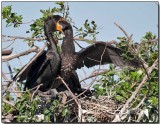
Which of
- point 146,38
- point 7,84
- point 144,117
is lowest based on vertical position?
point 144,117

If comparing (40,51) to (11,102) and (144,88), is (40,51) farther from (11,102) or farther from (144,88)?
(144,88)

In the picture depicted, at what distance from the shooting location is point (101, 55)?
7020mm

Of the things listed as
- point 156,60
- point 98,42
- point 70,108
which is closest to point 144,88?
point 156,60

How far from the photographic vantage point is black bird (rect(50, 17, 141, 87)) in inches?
269

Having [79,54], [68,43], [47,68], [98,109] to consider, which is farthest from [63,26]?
[98,109]

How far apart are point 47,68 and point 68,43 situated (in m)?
0.45

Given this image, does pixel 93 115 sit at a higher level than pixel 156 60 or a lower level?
lower

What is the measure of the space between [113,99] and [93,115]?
370 mm

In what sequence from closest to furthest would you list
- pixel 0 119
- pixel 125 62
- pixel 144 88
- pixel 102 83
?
pixel 0 119 < pixel 144 88 < pixel 102 83 < pixel 125 62

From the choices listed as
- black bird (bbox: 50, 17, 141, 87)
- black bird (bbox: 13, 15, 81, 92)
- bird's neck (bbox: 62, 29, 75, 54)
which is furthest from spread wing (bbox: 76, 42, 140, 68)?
black bird (bbox: 13, 15, 81, 92)

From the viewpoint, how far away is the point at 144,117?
18.2 feet

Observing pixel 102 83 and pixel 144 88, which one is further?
pixel 102 83

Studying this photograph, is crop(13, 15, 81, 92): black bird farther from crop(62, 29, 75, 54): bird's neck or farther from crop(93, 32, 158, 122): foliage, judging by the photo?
crop(93, 32, 158, 122): foliage

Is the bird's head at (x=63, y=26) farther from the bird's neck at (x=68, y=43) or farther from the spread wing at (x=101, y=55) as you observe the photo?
the spread wing at (x=101, y=55)
